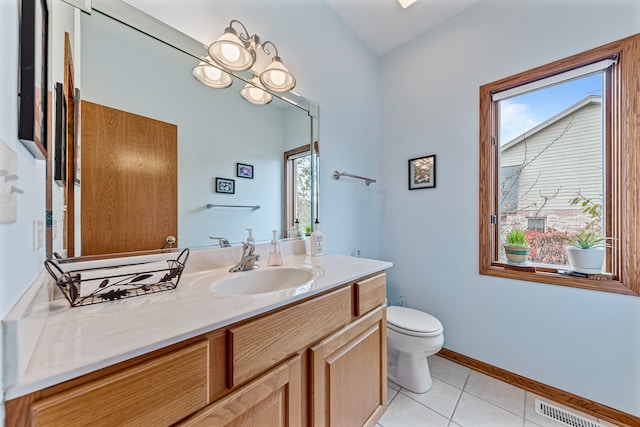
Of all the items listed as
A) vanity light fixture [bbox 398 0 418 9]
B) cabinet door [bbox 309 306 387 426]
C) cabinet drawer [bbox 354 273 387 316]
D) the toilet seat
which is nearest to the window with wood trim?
cabinet drawer [bbox 354 273 387 316]

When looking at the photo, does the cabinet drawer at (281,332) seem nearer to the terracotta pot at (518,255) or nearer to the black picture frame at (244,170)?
the black picture frame at (244,170)

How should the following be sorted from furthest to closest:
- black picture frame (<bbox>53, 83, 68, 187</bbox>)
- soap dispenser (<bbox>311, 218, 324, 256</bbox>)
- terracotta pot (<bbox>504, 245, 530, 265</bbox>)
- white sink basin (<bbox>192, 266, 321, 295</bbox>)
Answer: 1. terracotta pot (<bbox>504, 245, 530, 265</bbox>)
2. soap dispenser (<bbox>311, 218, 324, 256</bbox>)
3. white sink basin (<bbox>192, 266, 321, 295</bbox>)
4. black picture frame (<bbox>53, 83, 68, 187</bbox>)

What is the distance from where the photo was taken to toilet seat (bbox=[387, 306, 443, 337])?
56.9 inches

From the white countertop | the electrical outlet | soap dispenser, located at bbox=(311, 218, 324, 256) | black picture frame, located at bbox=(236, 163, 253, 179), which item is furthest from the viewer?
soap dispenser, located at bbox=(311, 218, 324, 256)

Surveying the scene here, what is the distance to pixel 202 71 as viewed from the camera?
114 centimetres

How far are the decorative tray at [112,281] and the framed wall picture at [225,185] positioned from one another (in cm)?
47

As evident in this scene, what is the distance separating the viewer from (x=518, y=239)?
164cm

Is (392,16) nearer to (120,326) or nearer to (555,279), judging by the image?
(555,279)

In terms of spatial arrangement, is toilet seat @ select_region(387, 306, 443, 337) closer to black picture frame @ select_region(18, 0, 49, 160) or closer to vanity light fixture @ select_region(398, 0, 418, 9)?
black picture frame @ select_region(18, 0, 49, 160)

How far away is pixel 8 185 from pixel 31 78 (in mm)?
274

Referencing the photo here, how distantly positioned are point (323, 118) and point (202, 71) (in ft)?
2.73

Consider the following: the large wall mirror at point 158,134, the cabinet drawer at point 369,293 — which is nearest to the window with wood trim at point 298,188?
the large wall mirror at point 158,134

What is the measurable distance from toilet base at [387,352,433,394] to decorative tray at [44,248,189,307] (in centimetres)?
147

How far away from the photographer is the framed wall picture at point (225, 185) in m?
1.20
